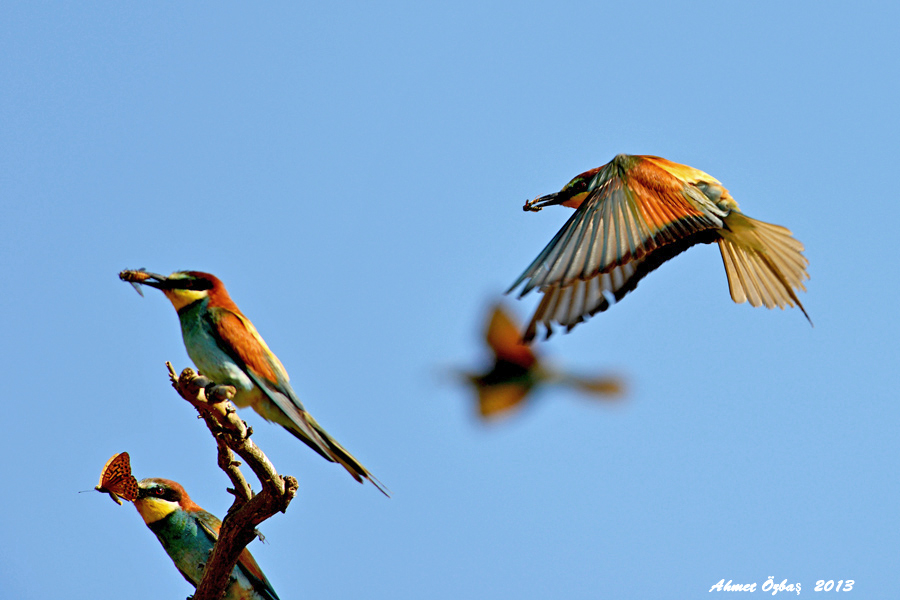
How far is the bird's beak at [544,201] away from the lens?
4.18m

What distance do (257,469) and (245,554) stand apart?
3.81ft

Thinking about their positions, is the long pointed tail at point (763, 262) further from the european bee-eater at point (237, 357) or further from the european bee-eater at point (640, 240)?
the european bee-eater at point (237, 357)

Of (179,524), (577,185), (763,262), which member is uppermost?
(577,185)

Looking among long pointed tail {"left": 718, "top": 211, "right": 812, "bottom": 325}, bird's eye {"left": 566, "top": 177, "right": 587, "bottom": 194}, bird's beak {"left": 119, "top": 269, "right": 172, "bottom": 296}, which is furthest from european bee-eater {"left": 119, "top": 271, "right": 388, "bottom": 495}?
long pointed tail {"left": 718, "top": 211, "right": 812, "bottom": 325}

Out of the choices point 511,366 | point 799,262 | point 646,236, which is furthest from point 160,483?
point 511,366

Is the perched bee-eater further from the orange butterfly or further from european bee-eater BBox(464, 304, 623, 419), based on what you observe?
european bee-eater BBox(464, 304, 623, 419)

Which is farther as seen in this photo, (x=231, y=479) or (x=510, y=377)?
(x=231, y=479)

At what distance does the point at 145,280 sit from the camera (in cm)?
355

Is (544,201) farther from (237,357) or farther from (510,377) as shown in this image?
(510,377)

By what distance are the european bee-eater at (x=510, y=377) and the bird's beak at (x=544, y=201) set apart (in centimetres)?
267

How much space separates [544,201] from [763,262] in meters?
0.99

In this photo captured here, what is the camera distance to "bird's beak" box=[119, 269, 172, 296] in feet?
11.5

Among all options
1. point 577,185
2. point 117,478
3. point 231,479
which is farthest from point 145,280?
point 577,185

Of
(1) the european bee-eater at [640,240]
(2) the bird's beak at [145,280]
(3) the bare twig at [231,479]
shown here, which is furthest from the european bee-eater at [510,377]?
(2) the bird's beak at [145,280]
